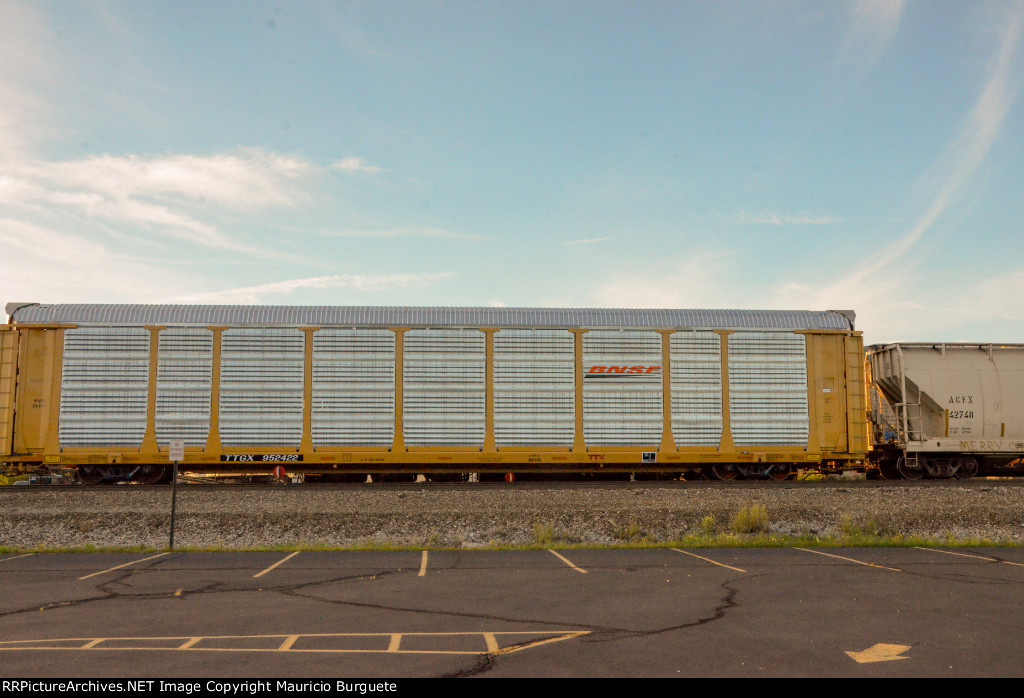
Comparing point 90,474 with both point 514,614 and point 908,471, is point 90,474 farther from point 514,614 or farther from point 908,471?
point 908,471

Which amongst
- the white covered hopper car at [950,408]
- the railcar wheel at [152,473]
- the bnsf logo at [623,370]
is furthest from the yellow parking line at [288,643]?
the white covered hopper car at [950,408]

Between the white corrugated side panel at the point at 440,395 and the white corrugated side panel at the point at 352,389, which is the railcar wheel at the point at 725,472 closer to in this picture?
the white corrugated side panel at the point at 440,395

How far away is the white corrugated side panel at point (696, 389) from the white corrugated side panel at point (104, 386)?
1394cm

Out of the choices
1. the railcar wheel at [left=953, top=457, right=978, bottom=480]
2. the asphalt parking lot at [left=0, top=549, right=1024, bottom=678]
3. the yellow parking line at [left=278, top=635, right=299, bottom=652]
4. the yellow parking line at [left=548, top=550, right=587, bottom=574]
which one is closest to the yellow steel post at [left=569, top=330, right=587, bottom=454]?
the yellow parking line at [left=548, top=550, right=587, bottom=574]

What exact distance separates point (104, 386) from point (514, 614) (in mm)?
15585

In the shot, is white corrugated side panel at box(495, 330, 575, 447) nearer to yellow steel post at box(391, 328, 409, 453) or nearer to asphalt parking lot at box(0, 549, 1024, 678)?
yellow steel post at box(391, 328, 409, 453)

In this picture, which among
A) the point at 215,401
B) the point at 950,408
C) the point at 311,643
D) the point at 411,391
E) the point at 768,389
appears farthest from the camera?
the point at 950,408

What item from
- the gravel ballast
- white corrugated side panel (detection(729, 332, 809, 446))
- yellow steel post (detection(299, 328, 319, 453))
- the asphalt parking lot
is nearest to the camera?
the asphalt parking lot

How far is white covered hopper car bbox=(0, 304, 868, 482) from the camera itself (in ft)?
66.0

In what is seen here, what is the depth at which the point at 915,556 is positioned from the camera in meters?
13.4

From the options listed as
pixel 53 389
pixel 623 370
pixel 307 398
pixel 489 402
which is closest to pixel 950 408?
pixel 623 370

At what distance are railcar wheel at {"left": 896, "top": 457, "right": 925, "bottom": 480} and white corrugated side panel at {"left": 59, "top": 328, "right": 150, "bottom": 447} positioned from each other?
21594 mm

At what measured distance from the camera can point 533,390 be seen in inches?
812

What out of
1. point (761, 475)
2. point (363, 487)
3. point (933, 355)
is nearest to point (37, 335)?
point (363, 487)
